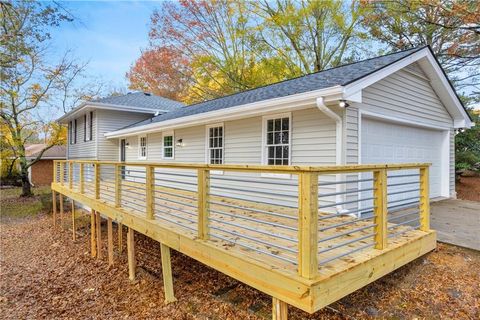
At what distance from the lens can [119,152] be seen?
1391cm

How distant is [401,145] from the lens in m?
7.33

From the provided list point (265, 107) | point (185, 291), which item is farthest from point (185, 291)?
point (265, 107)

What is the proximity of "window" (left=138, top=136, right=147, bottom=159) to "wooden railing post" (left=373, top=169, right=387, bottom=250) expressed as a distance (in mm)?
10062

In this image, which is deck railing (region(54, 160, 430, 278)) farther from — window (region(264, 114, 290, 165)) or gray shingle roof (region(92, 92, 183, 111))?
→ gray shingle roof (region(92, 92, 183, 111))

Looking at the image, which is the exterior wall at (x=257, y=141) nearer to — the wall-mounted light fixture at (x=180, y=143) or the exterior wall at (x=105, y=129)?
the wall-mounted light fixture at (x=180, y=143)

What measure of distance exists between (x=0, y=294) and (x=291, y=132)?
6963 millimetres

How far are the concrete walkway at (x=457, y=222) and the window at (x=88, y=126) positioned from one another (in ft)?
46.8

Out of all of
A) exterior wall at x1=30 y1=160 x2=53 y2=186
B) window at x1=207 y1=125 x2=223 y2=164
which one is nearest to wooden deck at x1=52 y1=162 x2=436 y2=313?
window at x1=207 y1=125 x2=223 y2=164

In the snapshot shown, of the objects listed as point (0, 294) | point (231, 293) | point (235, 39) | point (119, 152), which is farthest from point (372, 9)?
point (0, 294)

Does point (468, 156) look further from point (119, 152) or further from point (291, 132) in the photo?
point (119, 152)

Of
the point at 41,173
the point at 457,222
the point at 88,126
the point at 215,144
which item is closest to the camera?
the point at 457,222

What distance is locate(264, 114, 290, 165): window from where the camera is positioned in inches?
249

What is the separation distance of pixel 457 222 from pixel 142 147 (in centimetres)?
1066

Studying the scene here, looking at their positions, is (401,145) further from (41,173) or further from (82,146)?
(41,173)
